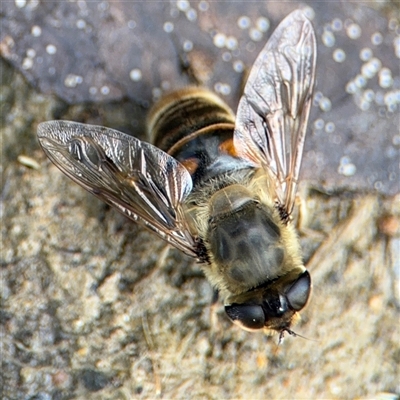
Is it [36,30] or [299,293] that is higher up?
[36,30]

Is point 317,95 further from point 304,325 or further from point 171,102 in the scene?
point 304,325

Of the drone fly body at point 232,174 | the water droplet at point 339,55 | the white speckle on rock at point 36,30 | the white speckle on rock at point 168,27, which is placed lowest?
the drone fly body at point 232,174

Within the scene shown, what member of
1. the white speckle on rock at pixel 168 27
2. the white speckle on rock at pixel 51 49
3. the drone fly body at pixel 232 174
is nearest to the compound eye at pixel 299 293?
the drone fly body at pixel 232 174

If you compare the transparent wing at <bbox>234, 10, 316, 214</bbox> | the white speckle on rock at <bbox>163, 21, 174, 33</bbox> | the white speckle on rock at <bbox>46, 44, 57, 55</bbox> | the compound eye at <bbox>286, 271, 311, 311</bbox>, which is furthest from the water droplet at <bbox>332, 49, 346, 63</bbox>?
the white speckle on rock at <bbox>46, 44, 57, 55</bbox>

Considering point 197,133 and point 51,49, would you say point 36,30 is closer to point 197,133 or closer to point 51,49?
point 51,49

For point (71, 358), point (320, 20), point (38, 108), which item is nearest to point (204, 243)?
point (71, 358)

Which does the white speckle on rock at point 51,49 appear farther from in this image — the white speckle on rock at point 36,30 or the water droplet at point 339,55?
the water droplet at point 339,55

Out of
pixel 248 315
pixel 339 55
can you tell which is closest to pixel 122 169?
pixel 248 315
